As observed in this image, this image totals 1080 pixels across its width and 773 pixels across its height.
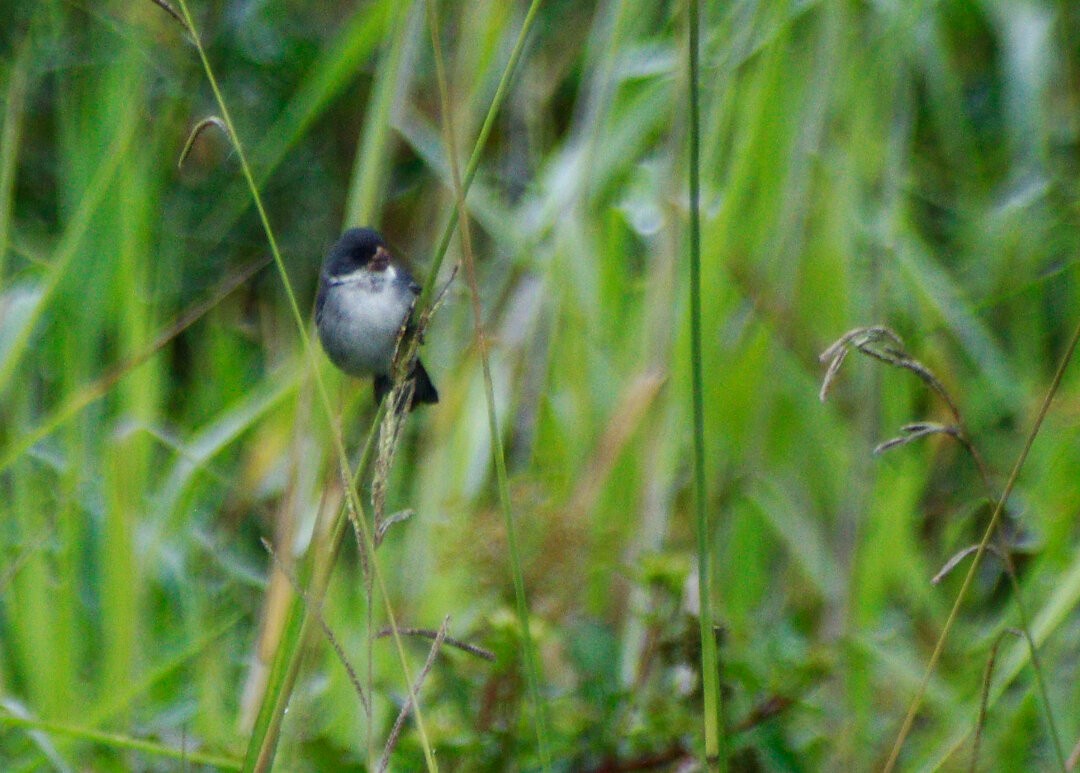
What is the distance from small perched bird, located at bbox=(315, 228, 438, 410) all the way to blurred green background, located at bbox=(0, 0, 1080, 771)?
8cm

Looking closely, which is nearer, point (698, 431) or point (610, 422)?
point (698, 431)

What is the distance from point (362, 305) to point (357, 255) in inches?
3.6

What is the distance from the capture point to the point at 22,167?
368 cm

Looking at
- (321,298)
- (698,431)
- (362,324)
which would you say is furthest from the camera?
(321,298)

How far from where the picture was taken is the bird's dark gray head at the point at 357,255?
87.9 inches

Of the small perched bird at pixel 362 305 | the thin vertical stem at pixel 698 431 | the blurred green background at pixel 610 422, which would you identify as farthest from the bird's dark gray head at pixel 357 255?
the thin vertical stem at pixel 698 431

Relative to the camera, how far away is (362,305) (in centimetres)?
233

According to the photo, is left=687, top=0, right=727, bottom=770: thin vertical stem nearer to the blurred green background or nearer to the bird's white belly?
the blurred green background

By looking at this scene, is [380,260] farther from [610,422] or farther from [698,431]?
[698,431]

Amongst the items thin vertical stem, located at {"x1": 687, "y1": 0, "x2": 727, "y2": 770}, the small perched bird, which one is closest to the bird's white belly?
the small perched bird

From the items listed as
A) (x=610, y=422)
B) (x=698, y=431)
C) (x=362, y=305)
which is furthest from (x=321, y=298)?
(x=698, y=431)

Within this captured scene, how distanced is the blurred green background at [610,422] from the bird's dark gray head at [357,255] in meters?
0.12

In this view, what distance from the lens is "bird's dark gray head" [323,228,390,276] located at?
223cm

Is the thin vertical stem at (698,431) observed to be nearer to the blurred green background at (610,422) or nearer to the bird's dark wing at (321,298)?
the blurred green background at (610,422)
